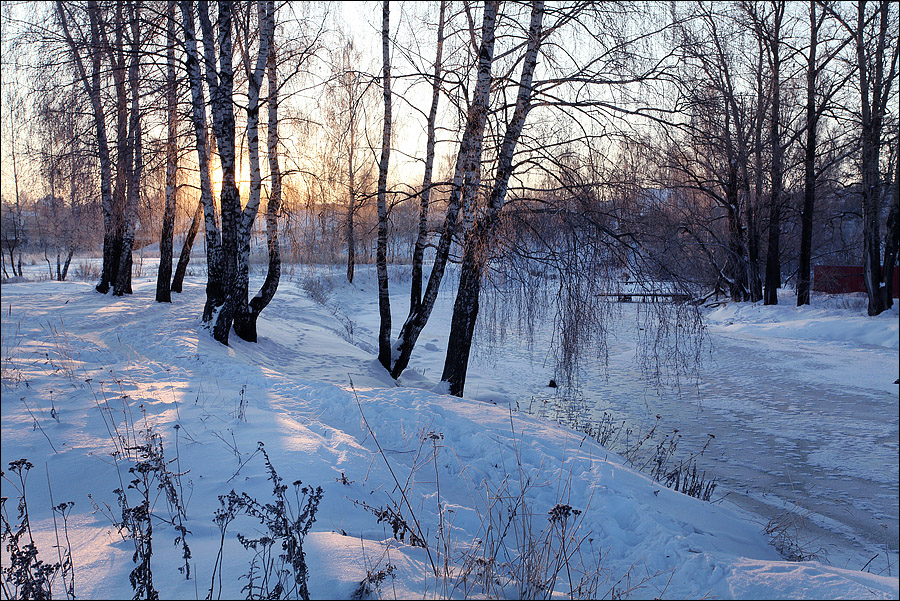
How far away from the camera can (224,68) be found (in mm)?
8781

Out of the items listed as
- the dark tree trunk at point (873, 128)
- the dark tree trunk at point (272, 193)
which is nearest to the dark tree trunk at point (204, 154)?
the dark tree trunk at point (272, 193)

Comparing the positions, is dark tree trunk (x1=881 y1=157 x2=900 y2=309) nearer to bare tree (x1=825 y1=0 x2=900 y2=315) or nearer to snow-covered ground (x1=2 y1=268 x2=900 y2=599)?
bare tree (x1=825 y1=0 x2=900 y2=315)

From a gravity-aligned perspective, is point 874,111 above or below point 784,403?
above

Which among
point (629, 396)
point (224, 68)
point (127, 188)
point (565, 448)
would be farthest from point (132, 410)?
point (127, 188)

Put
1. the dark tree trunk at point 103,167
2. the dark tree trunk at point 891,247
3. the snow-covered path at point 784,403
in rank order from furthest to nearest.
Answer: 1. the dark tree trunk at point 891,247
2. the dark tree trunk at point 103,167
3. the snow-covered path at point 784,403

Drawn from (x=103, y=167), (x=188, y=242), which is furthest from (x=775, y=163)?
(x=103, y=167)

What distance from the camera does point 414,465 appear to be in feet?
13.8

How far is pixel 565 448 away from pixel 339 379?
4834 millimetres

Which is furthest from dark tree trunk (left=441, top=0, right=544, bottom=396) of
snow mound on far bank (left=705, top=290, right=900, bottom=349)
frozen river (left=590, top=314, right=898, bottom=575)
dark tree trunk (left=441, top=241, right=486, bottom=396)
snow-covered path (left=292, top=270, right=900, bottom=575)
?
snow mound on far bank (left=705, top=290, right=900, bottom=349)

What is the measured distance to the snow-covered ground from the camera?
2.91m

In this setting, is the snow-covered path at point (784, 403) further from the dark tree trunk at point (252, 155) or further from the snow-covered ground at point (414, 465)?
the dark tree trunk at point (252, 155)

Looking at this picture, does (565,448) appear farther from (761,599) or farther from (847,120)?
(847,120)

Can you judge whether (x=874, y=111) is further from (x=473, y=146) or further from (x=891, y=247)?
(x=473, y=146)

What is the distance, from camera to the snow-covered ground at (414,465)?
291 cm
